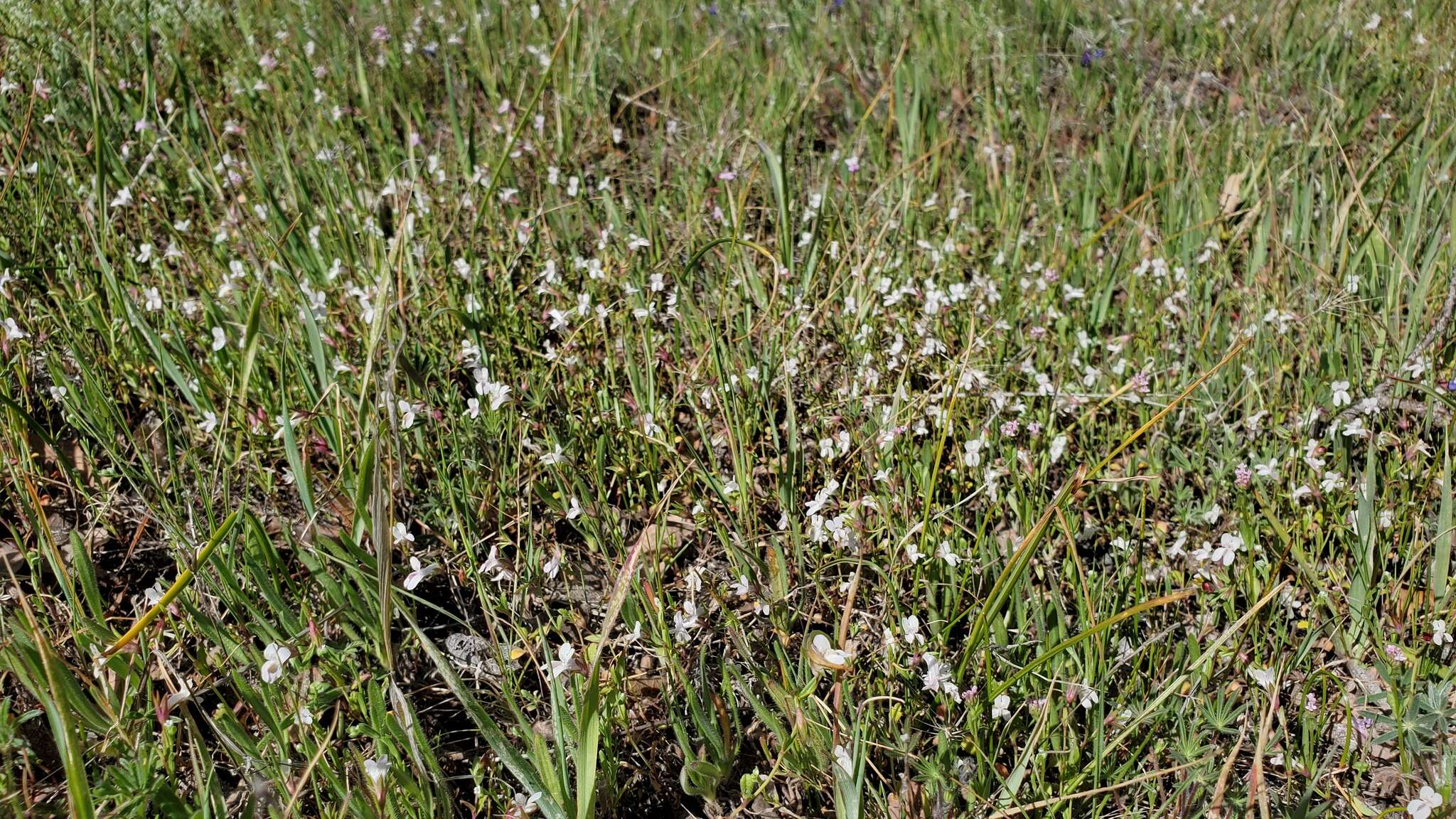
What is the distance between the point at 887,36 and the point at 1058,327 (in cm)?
202

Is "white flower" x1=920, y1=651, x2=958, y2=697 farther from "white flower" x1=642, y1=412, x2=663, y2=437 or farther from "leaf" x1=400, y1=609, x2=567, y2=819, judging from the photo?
"white flower" x1=642, y1=412, x2=663, y2=437

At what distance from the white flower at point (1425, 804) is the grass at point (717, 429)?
0.46 ft

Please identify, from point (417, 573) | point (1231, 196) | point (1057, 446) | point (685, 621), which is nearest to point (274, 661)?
point (417, 573)

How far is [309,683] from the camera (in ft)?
6.88

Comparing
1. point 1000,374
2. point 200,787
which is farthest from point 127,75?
point 1000,374

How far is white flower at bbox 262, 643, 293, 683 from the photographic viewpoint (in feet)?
6.40

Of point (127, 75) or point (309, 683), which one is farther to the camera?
point (127, 75)

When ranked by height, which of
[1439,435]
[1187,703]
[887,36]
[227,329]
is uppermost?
[887,36]

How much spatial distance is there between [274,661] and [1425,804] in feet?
6.99

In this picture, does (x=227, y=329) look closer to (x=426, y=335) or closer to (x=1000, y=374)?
(x=426, y=335)

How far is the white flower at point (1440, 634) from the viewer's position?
6.84ft

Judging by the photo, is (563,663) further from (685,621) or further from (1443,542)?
(1443,542)

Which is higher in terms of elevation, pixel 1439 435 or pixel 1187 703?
pixel 1439 435

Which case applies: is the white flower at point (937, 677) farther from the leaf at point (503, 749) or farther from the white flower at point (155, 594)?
the white flower at point (155, 594)
